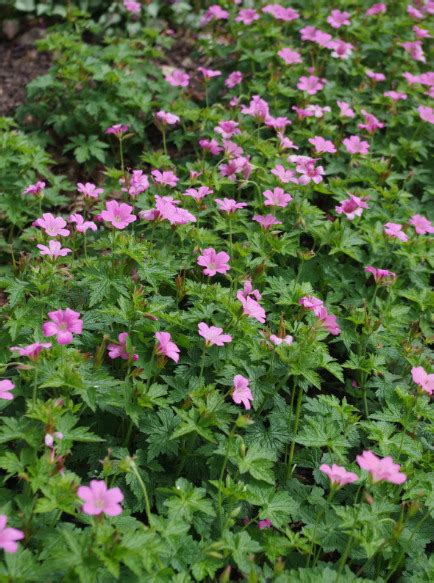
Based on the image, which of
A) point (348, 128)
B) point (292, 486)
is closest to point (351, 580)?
point (292, 486)

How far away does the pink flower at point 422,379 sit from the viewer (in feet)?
8.52

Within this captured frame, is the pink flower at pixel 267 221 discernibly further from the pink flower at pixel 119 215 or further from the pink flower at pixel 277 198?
the pink flower at pixel 119 215

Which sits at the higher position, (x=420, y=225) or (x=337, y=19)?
(x=337, y=19)

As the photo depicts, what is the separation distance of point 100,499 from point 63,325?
2.45 feet

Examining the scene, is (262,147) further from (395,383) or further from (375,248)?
(395,383)

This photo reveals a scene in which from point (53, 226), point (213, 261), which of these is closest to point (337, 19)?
point (213, 261)

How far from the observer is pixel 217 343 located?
2.57 m

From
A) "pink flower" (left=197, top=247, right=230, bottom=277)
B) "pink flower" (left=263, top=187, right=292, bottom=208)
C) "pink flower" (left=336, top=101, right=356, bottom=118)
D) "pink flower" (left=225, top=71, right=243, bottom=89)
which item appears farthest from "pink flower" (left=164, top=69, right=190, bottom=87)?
"pink flower" (left=197, top=247, right=230, bottom=277)

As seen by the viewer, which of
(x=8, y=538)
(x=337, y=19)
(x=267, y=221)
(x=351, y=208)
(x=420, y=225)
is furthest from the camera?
(x=337, y=19)

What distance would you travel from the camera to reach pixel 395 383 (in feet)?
10.2

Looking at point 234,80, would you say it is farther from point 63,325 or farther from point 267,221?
point 63,325

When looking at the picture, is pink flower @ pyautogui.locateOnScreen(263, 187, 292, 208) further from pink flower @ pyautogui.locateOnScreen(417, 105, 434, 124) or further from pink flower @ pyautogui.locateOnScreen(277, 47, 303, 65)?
pink flower @ pyautogui.locateOnScreen(277, 47, 303, 65)

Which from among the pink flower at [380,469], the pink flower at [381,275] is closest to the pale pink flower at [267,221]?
the pink flower at [381,275]

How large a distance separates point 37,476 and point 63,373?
16.2 inches
